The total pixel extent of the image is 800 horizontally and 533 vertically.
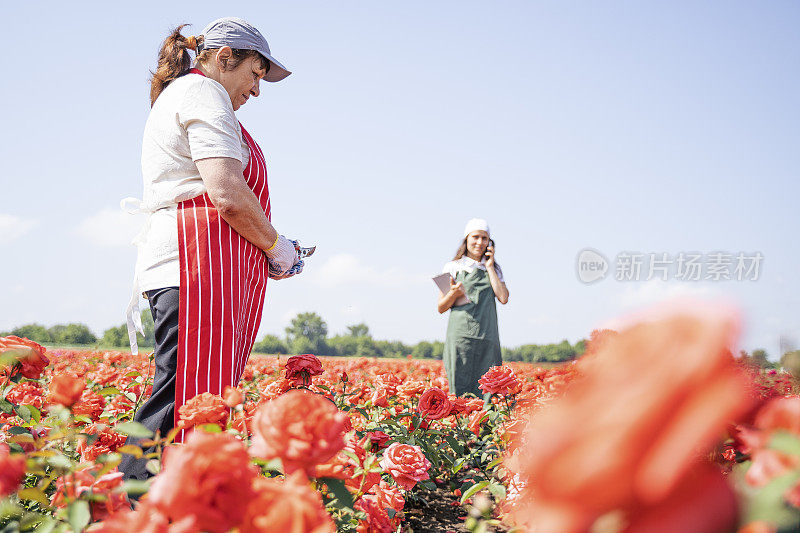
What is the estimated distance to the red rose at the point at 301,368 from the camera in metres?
2.24

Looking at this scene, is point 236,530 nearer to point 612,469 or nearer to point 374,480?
point 612,469

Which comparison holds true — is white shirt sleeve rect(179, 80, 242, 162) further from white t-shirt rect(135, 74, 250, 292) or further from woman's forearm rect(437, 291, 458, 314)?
woman's forearm rect(437, 291, 458, 314)

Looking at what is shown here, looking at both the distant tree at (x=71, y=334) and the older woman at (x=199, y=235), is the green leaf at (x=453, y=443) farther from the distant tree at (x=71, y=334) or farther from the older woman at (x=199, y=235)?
the distant tree at (x=71, y=334)

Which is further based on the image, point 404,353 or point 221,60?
point 404,353

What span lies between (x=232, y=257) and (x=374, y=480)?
2.89ft

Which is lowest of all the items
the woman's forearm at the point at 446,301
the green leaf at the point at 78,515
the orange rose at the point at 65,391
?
the green leaf at the point at 78,515

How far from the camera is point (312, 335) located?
2356cm

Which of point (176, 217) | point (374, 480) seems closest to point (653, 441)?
point (374, 480)

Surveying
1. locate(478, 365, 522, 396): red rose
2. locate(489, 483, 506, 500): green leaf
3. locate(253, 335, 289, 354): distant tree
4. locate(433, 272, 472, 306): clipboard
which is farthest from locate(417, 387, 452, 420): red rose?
locate(253, 335, 289, 354): distant tree

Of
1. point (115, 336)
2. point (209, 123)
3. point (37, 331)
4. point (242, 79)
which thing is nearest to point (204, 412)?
point (209, 123)

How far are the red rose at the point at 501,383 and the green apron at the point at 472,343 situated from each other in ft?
7.32

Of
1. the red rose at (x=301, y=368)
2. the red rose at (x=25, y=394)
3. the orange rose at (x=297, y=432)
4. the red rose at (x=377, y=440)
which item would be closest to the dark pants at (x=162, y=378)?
the red rose at (x=301, y=368)

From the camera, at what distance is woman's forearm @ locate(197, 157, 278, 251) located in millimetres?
1785

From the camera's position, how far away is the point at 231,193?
1.80 meters
